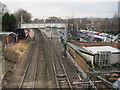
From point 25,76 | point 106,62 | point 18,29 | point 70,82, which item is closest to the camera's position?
point 70,82

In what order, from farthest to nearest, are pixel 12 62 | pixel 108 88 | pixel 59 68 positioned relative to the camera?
pixel 12 62 → pixel 59 68 → pixel 108 88

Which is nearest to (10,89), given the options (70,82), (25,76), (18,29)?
(25,76)

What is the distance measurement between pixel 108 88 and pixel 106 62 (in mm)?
4042

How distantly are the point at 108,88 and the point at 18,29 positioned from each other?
1155 inches

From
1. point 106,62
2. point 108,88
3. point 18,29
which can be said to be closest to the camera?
point 108,88

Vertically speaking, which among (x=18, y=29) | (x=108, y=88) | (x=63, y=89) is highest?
(x=18, y=29)

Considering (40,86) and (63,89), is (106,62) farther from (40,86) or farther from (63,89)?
(40,86)

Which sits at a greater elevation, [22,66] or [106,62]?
[106,62]

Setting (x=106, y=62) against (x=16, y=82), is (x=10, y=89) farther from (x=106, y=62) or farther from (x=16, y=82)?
(x=106, y=62)

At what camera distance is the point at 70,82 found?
9.89 meters

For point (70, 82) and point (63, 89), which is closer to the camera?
point (63, 89)

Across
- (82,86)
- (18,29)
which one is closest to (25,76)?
(82,86)

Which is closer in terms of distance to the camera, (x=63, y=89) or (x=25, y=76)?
(x=63, y=89)

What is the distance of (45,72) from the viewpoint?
12031 millimetres
